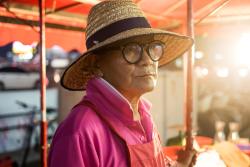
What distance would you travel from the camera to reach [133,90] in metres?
1.36

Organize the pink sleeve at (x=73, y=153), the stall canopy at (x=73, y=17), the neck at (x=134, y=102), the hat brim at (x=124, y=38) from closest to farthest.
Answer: the pink sleeve at (x=73, y=153) < the hat brim at (x=124, y=38) < the neck at (x=134, y=102) < the stall canopy at (x=73, y=17)

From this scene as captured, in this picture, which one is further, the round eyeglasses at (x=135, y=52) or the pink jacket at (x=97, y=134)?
the round eyeglasses at (x=135, y=52)

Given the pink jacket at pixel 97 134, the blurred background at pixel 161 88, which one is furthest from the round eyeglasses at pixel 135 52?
the blurred background at pixel 161 88

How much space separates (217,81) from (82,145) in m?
9.66

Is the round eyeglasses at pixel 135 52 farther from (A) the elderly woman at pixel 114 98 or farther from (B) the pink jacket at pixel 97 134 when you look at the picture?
(B) the pink jacket at pixel 97 134

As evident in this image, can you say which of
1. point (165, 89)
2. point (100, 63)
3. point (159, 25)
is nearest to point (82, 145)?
point (100, 63)

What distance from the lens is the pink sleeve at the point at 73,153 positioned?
1121 mm

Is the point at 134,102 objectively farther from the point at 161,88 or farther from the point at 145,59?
the point at 161,88

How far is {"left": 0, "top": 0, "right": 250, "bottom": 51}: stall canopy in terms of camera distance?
12.1ft

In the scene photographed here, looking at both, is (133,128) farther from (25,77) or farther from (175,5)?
(25,77)

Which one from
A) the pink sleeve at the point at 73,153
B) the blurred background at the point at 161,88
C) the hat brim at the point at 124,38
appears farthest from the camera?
the blurred background at the point at 161,88

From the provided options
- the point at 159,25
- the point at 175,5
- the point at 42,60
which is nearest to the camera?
the point at 42,60

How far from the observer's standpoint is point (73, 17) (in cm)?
511

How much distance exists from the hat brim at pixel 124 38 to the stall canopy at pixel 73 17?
1.22 m
